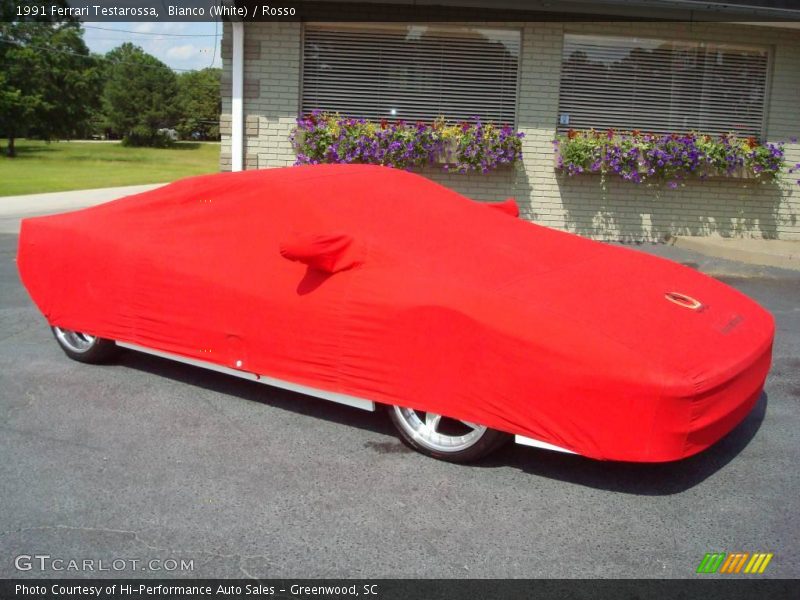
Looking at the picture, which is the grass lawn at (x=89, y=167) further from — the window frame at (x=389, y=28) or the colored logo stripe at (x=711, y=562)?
the colored logo stripe at (x=711, y=562)

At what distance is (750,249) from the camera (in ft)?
35.7

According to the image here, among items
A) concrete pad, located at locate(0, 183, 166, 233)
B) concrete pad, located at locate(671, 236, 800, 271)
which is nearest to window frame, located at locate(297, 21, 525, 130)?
concrete pad, located at locate(671, 236, 800, 271)

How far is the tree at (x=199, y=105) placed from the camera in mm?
68438

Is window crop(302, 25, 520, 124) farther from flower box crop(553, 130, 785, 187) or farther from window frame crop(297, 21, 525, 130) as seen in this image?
flower box crop(553, 130, 785, 187)

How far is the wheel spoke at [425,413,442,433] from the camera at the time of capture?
413 centimetres

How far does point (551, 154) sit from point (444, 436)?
27.8ft

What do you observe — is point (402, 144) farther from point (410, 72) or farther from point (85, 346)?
point (85, 346)

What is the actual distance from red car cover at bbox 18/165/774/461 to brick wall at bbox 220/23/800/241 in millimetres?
6500

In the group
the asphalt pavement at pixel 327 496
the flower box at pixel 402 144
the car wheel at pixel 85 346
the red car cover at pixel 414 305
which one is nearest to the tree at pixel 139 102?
the flower box at pixel 402 144

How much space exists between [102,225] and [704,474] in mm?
3755

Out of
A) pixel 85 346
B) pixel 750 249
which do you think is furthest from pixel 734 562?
pixel 750 249

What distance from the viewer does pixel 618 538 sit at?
135 inches

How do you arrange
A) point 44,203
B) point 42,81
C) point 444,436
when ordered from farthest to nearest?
point 42,81 < point 44,203 < point 444,436
